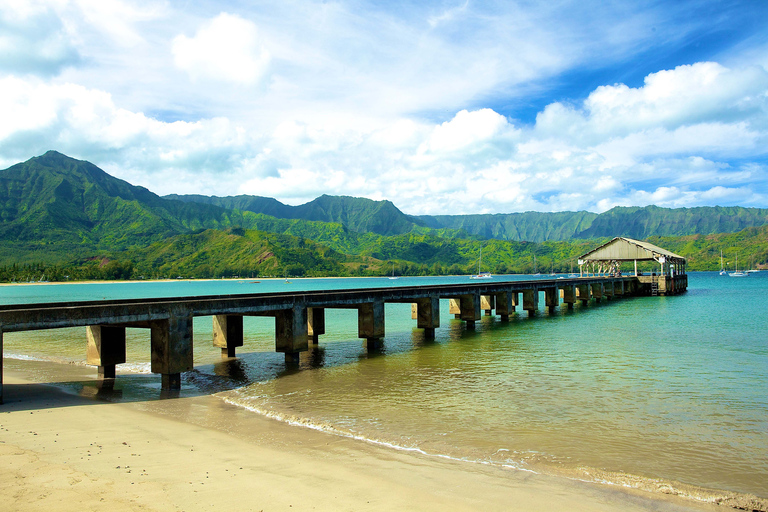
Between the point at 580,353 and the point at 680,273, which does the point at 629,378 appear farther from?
the point at 680,273

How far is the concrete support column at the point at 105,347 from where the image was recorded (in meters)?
18.6

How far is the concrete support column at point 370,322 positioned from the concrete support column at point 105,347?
1232 centimetres

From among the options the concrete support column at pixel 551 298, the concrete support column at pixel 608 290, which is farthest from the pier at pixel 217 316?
the concrete support column at pixel 608 290

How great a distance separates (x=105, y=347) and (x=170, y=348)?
4047 millimetres

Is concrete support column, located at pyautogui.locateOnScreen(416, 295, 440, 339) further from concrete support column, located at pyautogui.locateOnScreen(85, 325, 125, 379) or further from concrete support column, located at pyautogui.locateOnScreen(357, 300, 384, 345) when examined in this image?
concrete support column, located at pyautogui.locateOnScreen(85, 325, 125, 379)

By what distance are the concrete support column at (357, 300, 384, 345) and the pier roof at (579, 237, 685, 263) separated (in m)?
69.8

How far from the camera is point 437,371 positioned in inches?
825

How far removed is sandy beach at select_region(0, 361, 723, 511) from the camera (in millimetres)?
7633

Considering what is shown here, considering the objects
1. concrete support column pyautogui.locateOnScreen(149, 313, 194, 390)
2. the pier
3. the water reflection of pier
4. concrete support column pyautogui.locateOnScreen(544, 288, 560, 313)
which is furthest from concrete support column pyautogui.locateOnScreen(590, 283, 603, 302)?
concrete support column pyautogui.locateOnScreen(149, 313, 194, 390)

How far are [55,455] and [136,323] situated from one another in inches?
316

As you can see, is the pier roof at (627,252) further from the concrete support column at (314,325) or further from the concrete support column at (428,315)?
the concrete support column at (314,325)

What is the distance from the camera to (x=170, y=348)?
16.9m

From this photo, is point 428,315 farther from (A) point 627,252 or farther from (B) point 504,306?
(A) point 627,252

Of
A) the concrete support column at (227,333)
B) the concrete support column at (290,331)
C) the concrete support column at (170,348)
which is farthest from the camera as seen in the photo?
the concrete support column at (227,333)
